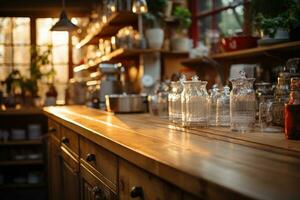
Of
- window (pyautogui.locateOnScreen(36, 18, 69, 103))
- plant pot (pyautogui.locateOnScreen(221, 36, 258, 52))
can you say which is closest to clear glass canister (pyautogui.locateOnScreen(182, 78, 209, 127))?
plant pot (pyautogui.locateOnScreen(221, 36, 258, 52))

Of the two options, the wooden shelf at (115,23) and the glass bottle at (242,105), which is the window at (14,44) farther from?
the glass bottle at (242,105)

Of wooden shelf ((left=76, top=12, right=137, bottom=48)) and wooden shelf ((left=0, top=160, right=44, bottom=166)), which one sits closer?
wooden shelf ((left=76, top=12, right=137, bottom=48))

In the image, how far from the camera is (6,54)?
6.63m

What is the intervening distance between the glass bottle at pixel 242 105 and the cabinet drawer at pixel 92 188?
47 cm

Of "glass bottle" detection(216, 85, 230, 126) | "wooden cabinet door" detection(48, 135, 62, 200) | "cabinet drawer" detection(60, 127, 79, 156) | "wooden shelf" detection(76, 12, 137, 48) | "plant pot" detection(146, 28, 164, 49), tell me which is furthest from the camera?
"wooden shelf" detection(76, 12, 137, 48)

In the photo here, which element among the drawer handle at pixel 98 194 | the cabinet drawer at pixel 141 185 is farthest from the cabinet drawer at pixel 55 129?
the cabinet drawer at pixel 141 185

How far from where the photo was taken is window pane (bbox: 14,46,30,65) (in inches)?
262

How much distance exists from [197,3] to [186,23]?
705 millimetres

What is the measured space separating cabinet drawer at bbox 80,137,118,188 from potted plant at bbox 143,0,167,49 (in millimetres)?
1708

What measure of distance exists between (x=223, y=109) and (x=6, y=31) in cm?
549

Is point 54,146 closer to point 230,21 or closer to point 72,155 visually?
point 72,155

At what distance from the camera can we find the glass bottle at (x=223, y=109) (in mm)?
1727

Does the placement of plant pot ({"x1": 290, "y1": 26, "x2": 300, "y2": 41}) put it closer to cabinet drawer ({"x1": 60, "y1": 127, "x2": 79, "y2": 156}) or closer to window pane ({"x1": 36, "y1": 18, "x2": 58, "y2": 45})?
cabinet drawer ({"x1": 60, "y1": 127, "x2": 79, "y2": 156})

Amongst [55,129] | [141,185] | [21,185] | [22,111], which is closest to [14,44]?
[22,111]
